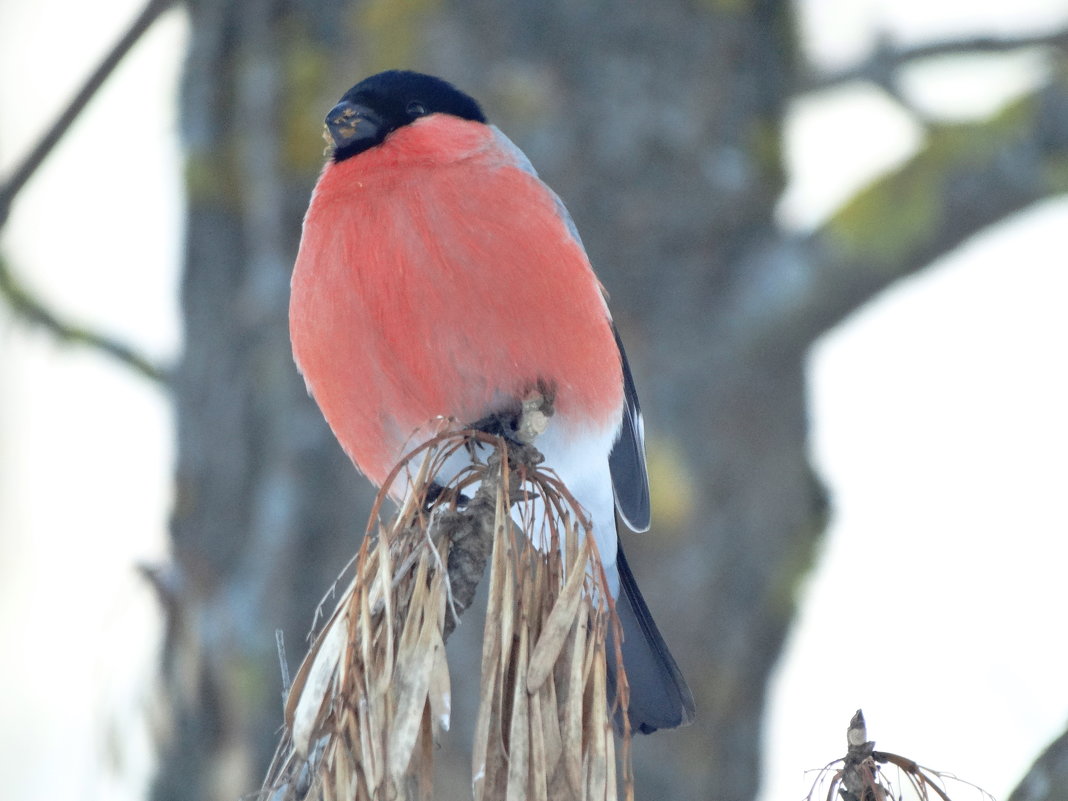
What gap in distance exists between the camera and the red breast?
6.47ft

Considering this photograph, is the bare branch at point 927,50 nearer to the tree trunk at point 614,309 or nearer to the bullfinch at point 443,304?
the tree trunk at point 614,309

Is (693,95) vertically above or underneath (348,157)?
above

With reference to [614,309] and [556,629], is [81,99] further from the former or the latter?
[614,309]

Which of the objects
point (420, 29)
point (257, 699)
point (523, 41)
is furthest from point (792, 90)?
point (257, 699)

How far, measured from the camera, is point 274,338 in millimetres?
3404

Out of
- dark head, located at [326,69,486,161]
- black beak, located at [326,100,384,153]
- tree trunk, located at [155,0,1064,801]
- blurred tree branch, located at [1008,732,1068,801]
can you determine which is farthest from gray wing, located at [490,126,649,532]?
blurred tree branch, located at [1008,732,1068,801]

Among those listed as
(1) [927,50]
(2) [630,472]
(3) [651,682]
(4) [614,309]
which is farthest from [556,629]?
(1) [927,50]

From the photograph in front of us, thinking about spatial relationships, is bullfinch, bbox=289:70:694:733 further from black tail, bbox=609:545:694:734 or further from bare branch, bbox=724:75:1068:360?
bare branch, bbox=724:75:1068:360

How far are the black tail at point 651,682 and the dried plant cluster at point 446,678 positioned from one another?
2.60 ft

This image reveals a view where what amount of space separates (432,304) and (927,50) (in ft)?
5.85

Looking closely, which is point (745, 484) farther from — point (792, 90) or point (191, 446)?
point (191, 446)

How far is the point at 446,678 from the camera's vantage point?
1228 mm

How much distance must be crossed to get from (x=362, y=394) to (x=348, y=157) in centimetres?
47

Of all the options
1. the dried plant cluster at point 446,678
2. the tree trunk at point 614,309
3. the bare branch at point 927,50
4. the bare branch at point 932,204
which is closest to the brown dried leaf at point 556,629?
the dried plant cluster at point 446,678
